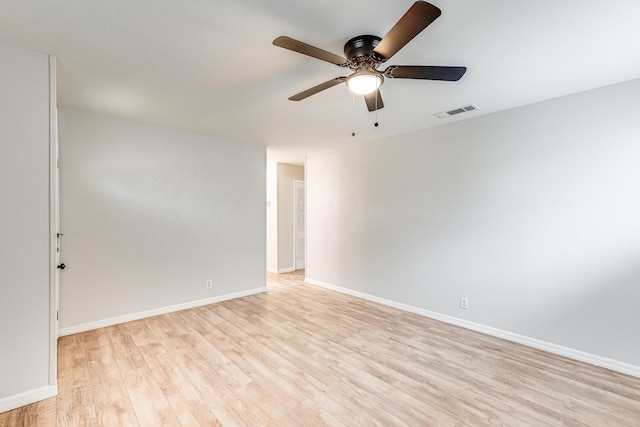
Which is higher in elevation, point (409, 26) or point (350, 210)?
point (409, 26)

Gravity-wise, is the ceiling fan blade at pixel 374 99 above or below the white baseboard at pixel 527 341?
above

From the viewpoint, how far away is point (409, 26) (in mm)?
1389

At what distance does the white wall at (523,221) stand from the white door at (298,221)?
2.43m

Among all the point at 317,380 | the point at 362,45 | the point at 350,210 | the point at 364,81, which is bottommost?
the point at 317,380

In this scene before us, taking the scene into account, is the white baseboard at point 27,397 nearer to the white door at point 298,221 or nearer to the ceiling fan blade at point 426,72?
the ceiling fan blade at point 426,72

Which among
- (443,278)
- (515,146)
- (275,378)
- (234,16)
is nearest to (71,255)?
(275,378)

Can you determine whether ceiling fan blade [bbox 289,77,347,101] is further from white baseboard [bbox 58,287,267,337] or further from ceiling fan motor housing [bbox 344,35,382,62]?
white baseboard [bbox 58,287,267,337]

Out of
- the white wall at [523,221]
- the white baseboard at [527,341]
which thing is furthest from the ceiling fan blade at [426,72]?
the white baseboard at [527,341]

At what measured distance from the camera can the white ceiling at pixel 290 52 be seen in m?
1.62

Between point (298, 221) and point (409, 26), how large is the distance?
5.50 m

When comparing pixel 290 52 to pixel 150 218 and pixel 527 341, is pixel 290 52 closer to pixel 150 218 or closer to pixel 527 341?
pixel 150 218

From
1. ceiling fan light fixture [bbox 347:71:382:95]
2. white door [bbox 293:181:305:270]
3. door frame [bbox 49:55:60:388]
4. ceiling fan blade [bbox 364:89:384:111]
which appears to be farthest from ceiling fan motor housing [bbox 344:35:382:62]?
white door [bbox 293:181:305:270]

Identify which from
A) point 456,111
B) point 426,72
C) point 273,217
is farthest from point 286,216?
point 426,72

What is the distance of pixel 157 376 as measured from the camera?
2.37 m
